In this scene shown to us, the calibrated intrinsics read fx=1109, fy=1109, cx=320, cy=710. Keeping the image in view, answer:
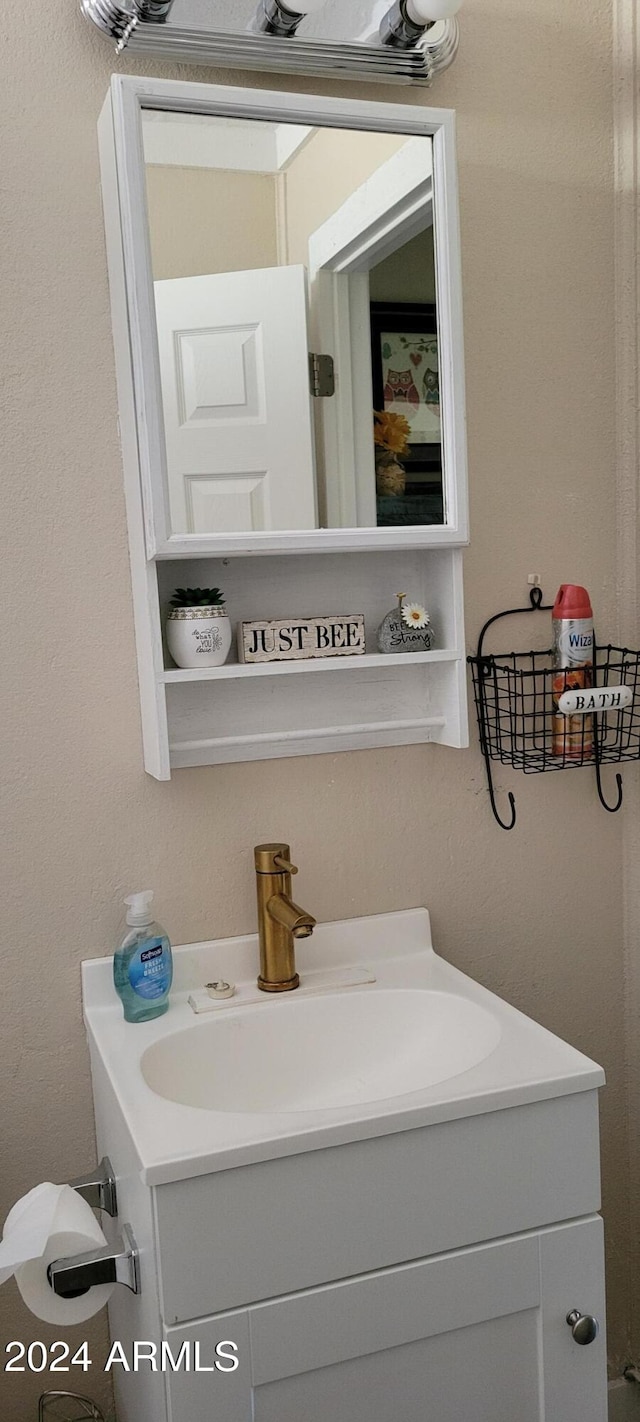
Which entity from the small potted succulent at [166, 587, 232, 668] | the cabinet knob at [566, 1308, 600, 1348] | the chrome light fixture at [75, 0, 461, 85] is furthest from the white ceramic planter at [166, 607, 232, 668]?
the cabinet knob at [566, 1308, 600, 1348]

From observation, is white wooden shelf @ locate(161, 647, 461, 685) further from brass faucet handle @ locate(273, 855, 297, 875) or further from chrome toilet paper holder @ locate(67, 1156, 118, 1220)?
chrome toilet paper holder @ locate(67, 1156, 118, 1220)

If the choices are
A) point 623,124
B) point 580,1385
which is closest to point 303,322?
point 623,124

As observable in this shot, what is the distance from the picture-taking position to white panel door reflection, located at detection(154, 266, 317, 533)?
121cm

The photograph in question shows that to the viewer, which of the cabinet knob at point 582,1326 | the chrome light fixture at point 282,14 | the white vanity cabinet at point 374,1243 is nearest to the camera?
the white vanity cabinet at point 374,1243

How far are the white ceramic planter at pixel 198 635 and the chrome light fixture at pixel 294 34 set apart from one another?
631 millimetres

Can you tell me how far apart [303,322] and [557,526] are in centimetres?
48

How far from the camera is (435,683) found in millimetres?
1460

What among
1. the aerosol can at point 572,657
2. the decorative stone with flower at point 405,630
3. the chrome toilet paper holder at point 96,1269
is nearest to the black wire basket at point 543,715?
the aerosol can at point 572,657

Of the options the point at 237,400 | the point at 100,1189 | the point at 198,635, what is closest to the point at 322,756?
the point at 198,635

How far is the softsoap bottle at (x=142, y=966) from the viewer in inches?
50.3

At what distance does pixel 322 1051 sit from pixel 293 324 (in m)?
0.85

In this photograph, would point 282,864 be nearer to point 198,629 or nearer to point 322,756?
point 322,756

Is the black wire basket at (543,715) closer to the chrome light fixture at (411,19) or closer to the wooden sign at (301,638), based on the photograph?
the wooden sign at (301,638)

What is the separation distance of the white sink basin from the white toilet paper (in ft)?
0.53
